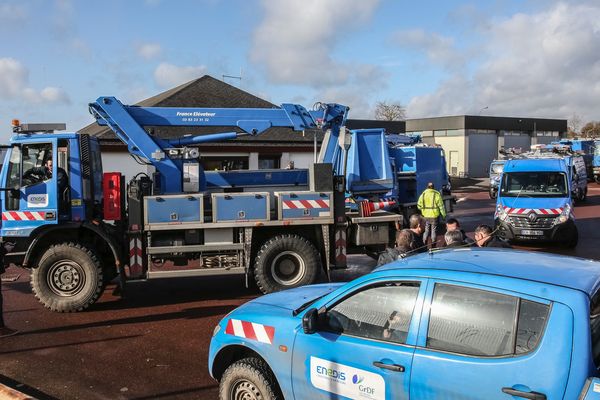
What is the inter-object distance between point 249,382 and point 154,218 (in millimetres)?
4983

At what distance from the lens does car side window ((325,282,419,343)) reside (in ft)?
11.5

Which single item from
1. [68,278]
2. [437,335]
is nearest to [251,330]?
[437,335]

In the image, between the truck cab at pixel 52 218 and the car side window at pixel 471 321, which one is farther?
the truck cab at pixel 52 218

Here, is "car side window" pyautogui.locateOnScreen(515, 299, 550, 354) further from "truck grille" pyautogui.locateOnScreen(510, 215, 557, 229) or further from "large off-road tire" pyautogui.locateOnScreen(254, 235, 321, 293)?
"truck grille" pyautogui.locateOnScreen(510, 215, 557, 229)

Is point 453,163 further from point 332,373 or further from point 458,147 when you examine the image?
point 332,373

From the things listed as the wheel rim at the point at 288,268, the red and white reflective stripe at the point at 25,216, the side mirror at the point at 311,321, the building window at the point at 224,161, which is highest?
the building window at the point at 224,161

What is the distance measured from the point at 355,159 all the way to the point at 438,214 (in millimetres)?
2758

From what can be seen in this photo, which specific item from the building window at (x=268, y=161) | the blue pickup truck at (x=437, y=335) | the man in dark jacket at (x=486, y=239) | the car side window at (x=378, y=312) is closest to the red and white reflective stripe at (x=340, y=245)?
the man in dark jacket at (x=486, y=239)

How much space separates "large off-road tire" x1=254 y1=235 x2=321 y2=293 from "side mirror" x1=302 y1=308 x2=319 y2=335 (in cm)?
506

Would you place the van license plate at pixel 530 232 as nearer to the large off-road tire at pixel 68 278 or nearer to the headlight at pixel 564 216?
the headlight at pixel 564 216

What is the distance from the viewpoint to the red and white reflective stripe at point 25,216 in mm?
8195

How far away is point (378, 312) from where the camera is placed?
3.67 m

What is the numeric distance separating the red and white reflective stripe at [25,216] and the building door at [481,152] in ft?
157

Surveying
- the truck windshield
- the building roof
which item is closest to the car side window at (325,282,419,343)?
the truck windshield
